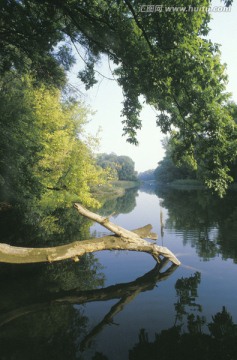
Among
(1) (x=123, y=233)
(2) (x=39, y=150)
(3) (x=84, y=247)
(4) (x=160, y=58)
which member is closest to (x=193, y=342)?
(1) (x=123, y=233)

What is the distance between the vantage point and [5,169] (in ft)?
54.6

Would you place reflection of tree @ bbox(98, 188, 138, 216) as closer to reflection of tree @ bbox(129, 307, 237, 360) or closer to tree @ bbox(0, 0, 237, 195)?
tree @ bbox(0, 0, 237, 195)

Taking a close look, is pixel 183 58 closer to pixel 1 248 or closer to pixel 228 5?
pixel 228 5

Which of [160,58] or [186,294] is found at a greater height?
[160,58]

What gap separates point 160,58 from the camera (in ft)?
26.5

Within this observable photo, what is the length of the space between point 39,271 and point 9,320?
13.4ft

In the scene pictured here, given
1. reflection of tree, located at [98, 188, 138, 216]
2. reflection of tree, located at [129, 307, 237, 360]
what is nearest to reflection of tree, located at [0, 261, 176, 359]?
reflection of tree, located at [129, 307, 237, 360]

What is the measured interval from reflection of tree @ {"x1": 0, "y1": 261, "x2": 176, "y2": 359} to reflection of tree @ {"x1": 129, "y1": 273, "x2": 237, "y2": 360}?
1.23 m

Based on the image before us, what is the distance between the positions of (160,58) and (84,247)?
23.3 ft

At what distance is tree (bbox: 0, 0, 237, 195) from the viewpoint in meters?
7.79

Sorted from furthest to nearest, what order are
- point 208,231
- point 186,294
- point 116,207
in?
point 116,207
point 208,231
point 186,294

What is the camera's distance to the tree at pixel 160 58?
7793 millimetres

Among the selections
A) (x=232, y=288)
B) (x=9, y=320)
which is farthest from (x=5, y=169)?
(x=232, y=288)

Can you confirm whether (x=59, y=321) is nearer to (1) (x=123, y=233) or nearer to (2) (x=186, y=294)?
(1) (x=123, y=233)
